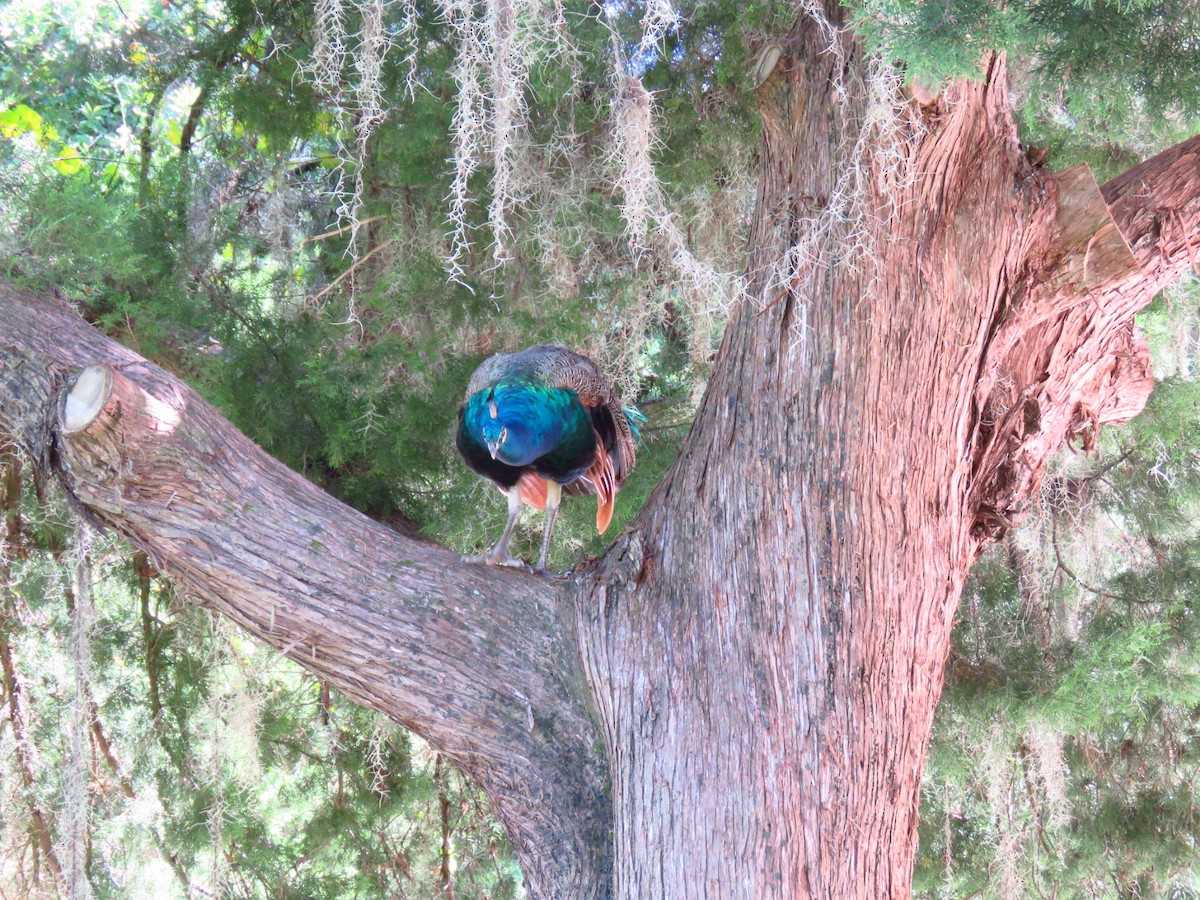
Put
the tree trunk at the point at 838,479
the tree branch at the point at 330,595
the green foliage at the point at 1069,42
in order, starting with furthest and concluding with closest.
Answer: the tree branch at the point at 330,595 < the tree trunk at the point at 838,479 < the green foliage at the point at 1069,42

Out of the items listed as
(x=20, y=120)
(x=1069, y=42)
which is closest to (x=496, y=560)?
(x=1069, y=42)

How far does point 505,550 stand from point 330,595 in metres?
0.70

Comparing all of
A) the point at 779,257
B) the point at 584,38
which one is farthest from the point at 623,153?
the point at 584,38

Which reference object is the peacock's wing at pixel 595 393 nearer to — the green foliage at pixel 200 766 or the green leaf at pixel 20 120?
the green foliage at pixel 200 766

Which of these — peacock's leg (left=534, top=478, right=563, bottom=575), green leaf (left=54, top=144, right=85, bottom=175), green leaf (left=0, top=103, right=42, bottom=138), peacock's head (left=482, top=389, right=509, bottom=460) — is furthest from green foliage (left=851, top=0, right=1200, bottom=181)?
green leaf (left=0, top=103, right=42, bottom=138)

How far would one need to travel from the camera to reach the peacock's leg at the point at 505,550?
9.59 ft

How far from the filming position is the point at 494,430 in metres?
3.21

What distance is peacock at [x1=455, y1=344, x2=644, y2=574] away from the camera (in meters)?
3.23

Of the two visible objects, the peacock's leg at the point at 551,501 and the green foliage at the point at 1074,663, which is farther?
the green foliage at the point at 1074,663

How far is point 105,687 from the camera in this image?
3967mm

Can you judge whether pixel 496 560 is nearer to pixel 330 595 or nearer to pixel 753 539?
pixel 330 595

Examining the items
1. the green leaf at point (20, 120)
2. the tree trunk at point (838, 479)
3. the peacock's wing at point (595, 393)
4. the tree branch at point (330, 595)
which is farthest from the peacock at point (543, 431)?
the green leaf at point (20, 120)

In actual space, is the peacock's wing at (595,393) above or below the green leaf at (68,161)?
below

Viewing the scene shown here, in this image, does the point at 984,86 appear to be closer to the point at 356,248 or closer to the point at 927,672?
the point at 927,672
